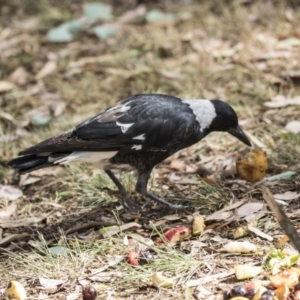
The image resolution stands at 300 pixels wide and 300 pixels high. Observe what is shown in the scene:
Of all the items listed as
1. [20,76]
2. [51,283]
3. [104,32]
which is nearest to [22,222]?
[51,283]

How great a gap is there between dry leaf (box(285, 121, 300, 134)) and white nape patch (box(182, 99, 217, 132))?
37.3 inches

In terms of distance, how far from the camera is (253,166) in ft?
15.4

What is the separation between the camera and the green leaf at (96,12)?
8211mm

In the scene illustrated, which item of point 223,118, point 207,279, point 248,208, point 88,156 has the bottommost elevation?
point 248,208

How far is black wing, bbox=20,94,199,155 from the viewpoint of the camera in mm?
4410

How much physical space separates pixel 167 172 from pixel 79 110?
1.56 meters

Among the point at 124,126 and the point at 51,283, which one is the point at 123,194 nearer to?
the point at 124,126

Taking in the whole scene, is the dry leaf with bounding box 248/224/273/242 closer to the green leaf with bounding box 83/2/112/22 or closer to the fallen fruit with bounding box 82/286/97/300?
the fallen fruit with bounding box 82/286/97/300

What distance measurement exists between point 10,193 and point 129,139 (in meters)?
1.26

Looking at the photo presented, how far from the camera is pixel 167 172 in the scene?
207 inches

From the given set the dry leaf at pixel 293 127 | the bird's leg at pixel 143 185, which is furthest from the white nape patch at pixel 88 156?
the dry leaf at pixel 293 127

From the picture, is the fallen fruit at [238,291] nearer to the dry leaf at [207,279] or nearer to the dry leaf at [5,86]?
the dry leaf at [207,279]

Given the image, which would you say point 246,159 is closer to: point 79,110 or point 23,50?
point 79,110

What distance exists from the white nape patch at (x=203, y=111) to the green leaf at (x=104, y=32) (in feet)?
11.4
